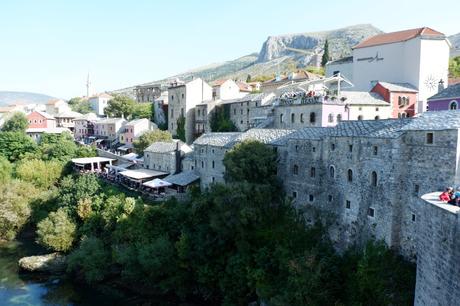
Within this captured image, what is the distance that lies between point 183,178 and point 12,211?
64.5ft

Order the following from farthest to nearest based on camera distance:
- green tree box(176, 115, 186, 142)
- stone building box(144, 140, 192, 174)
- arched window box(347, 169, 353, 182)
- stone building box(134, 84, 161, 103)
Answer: stone building box(134, 84, 161, 103)
green tree box(176, 115, 186, 142)
stone building box(144, 140, 192, 174)
arched window box(347, 169, 353, 182)

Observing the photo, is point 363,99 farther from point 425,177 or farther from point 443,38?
point 425,177

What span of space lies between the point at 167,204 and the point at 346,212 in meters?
18.0

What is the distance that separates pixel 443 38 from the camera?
4238cm

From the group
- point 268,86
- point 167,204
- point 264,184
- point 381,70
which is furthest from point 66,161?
point 381,70

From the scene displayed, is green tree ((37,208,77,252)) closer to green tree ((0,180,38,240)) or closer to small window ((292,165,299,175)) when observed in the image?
green tree ((0,180,38,240))

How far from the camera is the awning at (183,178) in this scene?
4214 cm

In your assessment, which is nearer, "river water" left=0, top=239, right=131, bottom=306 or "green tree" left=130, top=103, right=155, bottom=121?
"river water" left=0, top=239, right=131, bottom=306

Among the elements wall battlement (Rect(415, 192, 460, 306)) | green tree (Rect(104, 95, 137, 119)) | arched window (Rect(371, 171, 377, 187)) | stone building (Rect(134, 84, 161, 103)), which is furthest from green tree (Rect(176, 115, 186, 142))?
wall battlement (Rect(415, 192, 460, 306))

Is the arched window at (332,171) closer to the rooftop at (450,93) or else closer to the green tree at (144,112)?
the rooftop at (450,93)

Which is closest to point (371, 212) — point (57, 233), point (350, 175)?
point (350, 175)

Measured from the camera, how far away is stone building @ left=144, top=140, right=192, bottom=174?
47.6m

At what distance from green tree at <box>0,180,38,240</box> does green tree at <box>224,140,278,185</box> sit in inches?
1073

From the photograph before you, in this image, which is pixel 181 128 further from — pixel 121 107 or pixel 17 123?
pixel 17 123
